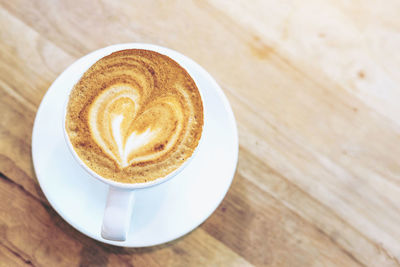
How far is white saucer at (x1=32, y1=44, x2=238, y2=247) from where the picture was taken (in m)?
0.85

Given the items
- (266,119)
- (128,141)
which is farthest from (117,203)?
(266,119)

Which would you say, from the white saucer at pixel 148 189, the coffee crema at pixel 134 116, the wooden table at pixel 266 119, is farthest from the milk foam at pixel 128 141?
the wooden table at pixel 266 119

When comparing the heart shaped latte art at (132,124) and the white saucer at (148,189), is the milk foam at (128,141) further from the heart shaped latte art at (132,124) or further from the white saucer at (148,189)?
the white saucer at (148,189)

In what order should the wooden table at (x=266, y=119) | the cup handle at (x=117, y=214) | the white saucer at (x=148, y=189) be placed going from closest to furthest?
the cup handle at (x=117, y=214), the white saucer at (x=148, y=189), the wooden table at (x=266, y=119)

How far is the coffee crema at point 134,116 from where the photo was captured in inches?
28.9

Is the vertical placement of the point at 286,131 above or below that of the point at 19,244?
above

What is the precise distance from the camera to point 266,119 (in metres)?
1.05

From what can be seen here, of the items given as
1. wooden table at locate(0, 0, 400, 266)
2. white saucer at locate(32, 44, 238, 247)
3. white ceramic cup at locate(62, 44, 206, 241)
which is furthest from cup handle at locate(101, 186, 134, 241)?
wooden table at locate(0, 0, 400, 266)

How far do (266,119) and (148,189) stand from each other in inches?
16.2

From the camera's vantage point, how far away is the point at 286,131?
105cm

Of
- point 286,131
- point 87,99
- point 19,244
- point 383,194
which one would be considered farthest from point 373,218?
point 19,244

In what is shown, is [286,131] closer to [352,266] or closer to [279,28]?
[279,28]

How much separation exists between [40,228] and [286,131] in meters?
0.76

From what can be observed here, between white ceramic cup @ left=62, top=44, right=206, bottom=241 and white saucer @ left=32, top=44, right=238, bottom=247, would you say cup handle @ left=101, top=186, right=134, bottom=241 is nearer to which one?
white ceramic cup @ left=62, top=44, right=206, bottom=241
